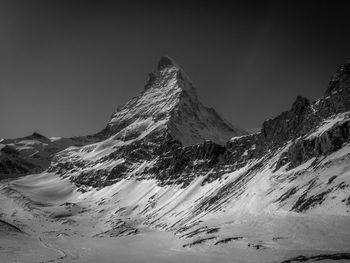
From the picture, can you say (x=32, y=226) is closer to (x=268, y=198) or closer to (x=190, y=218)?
(x=190, y=218)

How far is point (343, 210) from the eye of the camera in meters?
54.9

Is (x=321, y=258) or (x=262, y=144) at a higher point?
(x=262, y=144)

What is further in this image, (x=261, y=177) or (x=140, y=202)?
(x=140, y=202)

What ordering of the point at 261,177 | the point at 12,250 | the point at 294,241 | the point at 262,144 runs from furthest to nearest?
the point at 262,144
the point at 261,177
the point at 12,250
the point at 294,241

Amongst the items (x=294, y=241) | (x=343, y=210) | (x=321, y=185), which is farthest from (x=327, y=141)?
(x=294, y=241)

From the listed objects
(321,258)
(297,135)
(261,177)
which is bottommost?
(321,258)

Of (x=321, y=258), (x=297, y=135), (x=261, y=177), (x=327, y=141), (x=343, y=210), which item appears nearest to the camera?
(x=321, y=258)

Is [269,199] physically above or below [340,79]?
below

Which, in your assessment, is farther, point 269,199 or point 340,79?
point 340,79

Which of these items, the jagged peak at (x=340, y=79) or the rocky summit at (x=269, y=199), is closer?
the rocky summit at (x=269, y=199)

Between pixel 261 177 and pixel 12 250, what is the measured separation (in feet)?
211

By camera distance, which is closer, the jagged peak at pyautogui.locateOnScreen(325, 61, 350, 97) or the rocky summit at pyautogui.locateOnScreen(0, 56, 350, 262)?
the rocky summit at pyautogui.locateOnScreen(0, 56, 350, 262)

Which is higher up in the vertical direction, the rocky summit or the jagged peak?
the jagged peak

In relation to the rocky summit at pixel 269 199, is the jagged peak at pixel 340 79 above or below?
above
